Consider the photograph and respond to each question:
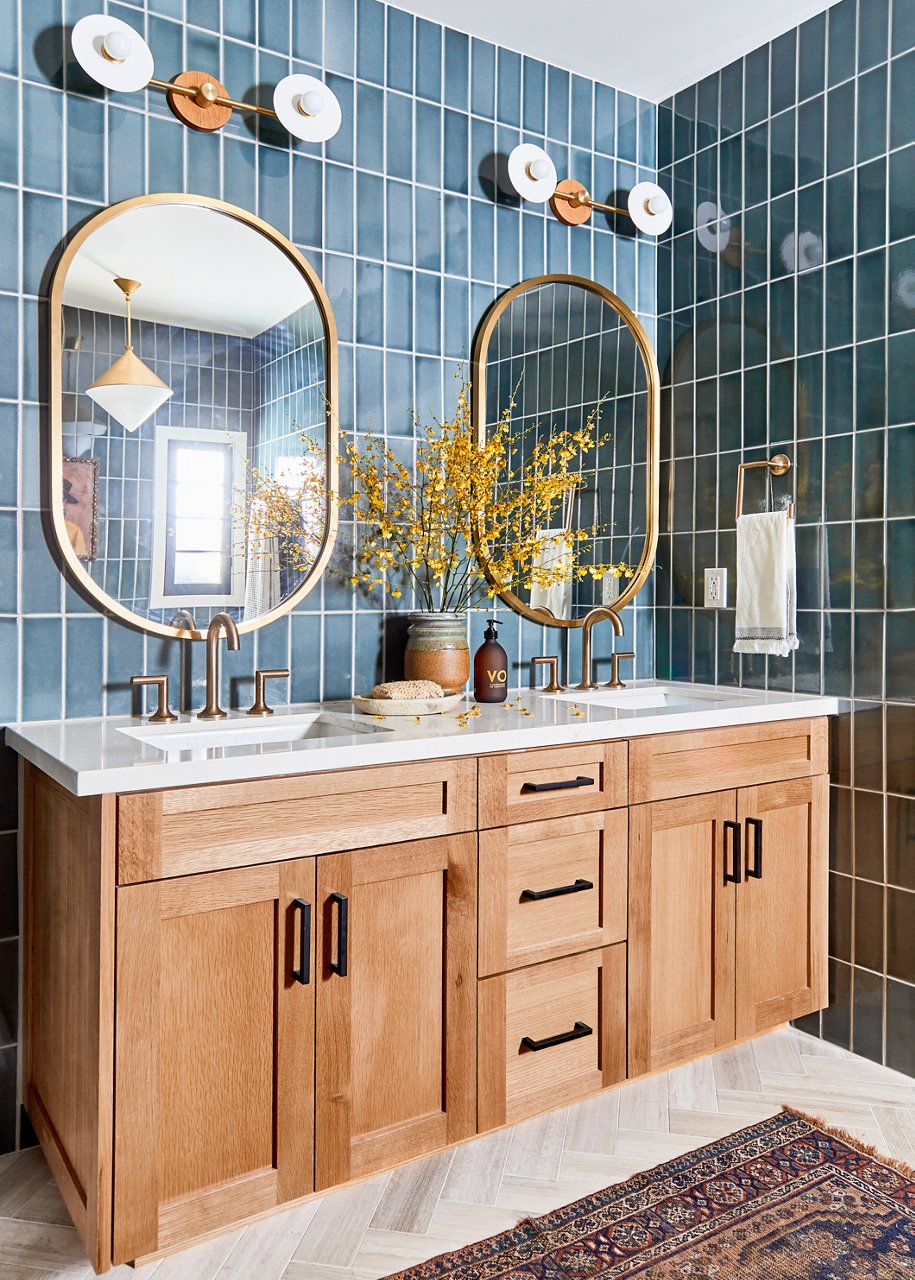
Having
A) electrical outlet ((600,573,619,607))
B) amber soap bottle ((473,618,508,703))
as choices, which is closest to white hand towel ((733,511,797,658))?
electrical outlet ((600,573,619,607))

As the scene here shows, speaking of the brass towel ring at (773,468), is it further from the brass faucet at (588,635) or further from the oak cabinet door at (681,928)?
the oak cabinet door at (681,928)

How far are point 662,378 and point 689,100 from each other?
2.73 ft

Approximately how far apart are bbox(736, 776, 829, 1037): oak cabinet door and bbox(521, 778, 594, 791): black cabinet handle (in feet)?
1.66

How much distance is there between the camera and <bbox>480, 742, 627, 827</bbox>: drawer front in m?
1.91

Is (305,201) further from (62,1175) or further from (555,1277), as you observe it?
(555,1277)

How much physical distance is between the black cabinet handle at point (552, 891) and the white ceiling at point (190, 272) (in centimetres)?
144

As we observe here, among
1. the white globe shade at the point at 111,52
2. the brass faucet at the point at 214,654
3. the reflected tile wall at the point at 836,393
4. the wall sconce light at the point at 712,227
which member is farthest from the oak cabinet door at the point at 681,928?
the white globe shade at the point at 111,52

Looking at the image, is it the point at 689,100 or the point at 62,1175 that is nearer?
the point at 62,1175

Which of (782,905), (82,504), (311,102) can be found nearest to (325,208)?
(311,102)

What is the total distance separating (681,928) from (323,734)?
964 millimetres

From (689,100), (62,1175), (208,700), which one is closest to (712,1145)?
(62,1175)

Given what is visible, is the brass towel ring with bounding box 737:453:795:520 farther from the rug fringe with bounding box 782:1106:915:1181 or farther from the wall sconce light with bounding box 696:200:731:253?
the rug fringe with bounding box 782:1106:915:1181

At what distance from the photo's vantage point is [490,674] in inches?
95.3

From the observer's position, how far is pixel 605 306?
2867 mm
